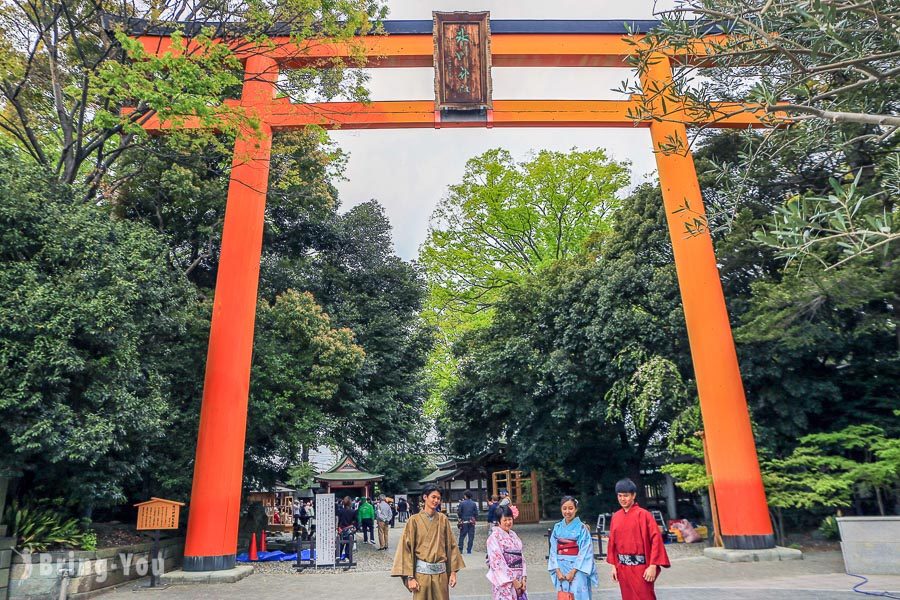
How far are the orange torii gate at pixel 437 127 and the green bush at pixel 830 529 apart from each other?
310 cm

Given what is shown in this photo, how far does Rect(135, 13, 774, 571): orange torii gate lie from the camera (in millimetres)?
10008

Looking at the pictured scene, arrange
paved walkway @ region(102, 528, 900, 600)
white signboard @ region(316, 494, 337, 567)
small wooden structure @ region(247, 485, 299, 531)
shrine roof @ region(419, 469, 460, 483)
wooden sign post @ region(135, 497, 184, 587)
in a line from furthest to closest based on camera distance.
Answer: shrine roof @ region(419, 469, 460, 483)
small wooden structure @ region(247, 485, 299, 531)
white signboard @ region(316, 494, 337, 567)
wooden sign post @ region(135, 497, 184, 587)
paved walkway @ region(102, 528, 900, 600)

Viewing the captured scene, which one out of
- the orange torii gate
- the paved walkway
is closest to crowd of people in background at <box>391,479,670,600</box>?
the paved walkway

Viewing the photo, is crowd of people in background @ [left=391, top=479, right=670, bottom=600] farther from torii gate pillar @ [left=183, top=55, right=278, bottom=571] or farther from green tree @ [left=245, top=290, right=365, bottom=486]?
green tree @ [left=245, top=290, right=365, bottom=486]

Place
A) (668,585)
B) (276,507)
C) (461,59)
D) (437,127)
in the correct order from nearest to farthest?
(668,585), (461,59), (437,127), (276,507)

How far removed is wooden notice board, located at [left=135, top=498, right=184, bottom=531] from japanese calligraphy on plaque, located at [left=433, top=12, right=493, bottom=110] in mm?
8360

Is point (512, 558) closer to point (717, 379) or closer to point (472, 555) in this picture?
point (717, 379)

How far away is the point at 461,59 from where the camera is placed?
11.6 metres

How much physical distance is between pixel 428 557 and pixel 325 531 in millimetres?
6752

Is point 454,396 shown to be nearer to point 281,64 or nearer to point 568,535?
point 281,64

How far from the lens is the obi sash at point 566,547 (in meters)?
5.52

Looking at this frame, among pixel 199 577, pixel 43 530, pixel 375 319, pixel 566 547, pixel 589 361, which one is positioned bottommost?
pixel 199 577

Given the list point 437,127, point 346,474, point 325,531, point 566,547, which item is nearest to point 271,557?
point 325,531

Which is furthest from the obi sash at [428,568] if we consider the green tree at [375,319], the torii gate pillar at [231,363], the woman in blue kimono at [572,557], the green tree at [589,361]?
the green tree at [375,319]
